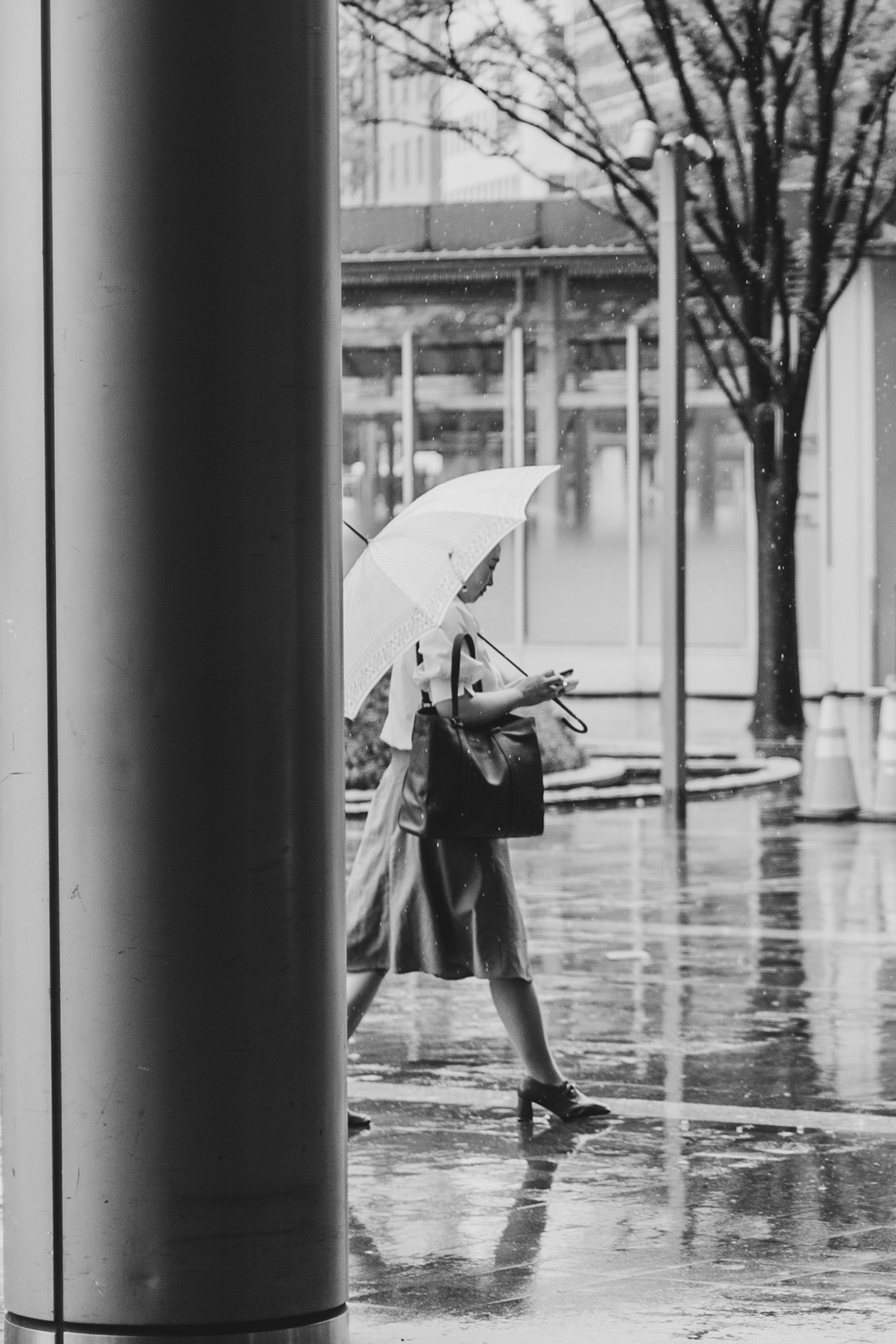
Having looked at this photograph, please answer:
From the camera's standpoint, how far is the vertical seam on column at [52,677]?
11.4 ft

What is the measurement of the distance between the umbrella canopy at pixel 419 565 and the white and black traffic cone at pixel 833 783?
28.2ft

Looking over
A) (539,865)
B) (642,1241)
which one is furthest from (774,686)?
(642,1241)

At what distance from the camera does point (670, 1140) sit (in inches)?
239

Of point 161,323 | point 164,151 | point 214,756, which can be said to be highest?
point 164,151

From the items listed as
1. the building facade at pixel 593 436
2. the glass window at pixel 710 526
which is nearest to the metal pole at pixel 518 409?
the building facade at pixel 593 436

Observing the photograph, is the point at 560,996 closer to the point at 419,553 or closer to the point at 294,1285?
the point at 419,553

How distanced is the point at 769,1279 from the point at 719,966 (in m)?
4.40

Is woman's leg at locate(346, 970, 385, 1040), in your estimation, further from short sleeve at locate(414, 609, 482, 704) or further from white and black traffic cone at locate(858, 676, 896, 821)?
white and black traffic cone at locate(858, 676, 896, 821)

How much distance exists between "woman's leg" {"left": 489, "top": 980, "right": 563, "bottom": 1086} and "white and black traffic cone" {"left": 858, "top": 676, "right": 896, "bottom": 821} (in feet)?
28.0

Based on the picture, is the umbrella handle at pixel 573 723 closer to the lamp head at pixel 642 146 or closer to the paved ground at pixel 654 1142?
the paved ground at pixel 654 1142

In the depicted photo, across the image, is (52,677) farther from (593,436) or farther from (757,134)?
(593,436)

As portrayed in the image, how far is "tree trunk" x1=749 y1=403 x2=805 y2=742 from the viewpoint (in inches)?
909

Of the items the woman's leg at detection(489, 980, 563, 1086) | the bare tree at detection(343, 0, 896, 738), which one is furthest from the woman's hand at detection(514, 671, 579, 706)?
the bare tree at detection(343, 0, 896, 738)

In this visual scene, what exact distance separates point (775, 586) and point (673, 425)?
7.97 metres
